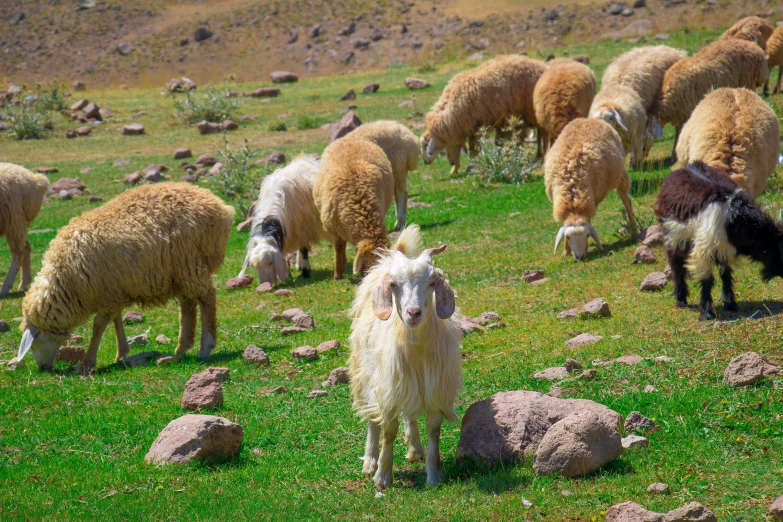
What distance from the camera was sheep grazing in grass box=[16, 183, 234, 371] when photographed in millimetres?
9711

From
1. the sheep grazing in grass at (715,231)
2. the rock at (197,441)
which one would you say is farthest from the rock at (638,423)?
the rock at (197,441)

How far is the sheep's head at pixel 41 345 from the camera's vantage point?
9.88 metres

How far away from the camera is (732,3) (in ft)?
116

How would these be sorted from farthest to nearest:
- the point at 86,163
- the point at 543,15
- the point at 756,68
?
the point at 543,15 < the point at 86,163 < the point at 756,68

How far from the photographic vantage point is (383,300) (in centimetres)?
605

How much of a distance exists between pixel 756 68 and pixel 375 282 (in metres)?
14.0

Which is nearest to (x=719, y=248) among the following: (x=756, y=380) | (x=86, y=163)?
(x=756, y=380)

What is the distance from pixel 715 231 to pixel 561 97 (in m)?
8.73

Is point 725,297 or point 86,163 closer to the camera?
point 725,297

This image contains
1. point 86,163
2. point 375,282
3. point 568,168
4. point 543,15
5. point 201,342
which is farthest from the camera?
point 543,15

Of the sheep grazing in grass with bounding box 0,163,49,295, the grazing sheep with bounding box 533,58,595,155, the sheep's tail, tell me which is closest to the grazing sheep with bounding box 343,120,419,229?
the grazing sheep with bounding box 533,58,595,155

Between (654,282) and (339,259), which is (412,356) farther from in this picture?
(339,259)

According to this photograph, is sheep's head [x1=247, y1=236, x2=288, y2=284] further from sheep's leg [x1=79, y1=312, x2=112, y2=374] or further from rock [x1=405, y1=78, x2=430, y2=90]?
rock [x1=405, y1=78, x2=430, y2=90]

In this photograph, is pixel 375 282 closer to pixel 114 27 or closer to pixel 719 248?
pixel 719 248
